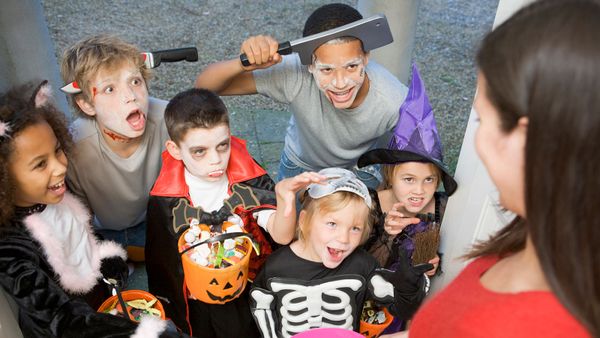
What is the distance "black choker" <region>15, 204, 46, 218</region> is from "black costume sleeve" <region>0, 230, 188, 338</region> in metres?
0.09

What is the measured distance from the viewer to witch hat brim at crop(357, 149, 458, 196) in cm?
219

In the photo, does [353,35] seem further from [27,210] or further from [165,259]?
[27,210]

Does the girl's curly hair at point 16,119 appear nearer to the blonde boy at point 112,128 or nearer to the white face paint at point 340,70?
the blonde boy at point 112,128

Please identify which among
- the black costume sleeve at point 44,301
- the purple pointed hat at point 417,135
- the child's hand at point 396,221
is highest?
the purple pointed hat at point 417,135

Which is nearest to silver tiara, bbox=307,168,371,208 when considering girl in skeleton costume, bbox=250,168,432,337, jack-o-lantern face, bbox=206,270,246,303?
girl in skeleton costume, bbox=250,168,432,337

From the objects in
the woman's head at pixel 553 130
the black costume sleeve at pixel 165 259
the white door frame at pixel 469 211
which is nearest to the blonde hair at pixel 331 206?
the white door frame at pixel 469 211

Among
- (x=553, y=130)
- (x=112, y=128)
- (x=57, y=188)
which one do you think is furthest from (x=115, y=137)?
(x=553, y=130)

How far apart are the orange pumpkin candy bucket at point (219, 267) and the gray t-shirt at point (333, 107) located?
852 mm

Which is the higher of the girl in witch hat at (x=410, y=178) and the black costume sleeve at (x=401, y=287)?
the girl in witch hat at (x=410, y=178)

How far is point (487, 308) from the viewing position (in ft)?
3.50

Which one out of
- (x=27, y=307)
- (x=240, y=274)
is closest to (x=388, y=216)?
(x=240, y=274)

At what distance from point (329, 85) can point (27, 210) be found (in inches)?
52.7

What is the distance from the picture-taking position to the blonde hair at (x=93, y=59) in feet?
→ 7.70

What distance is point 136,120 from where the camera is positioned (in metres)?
2.38
